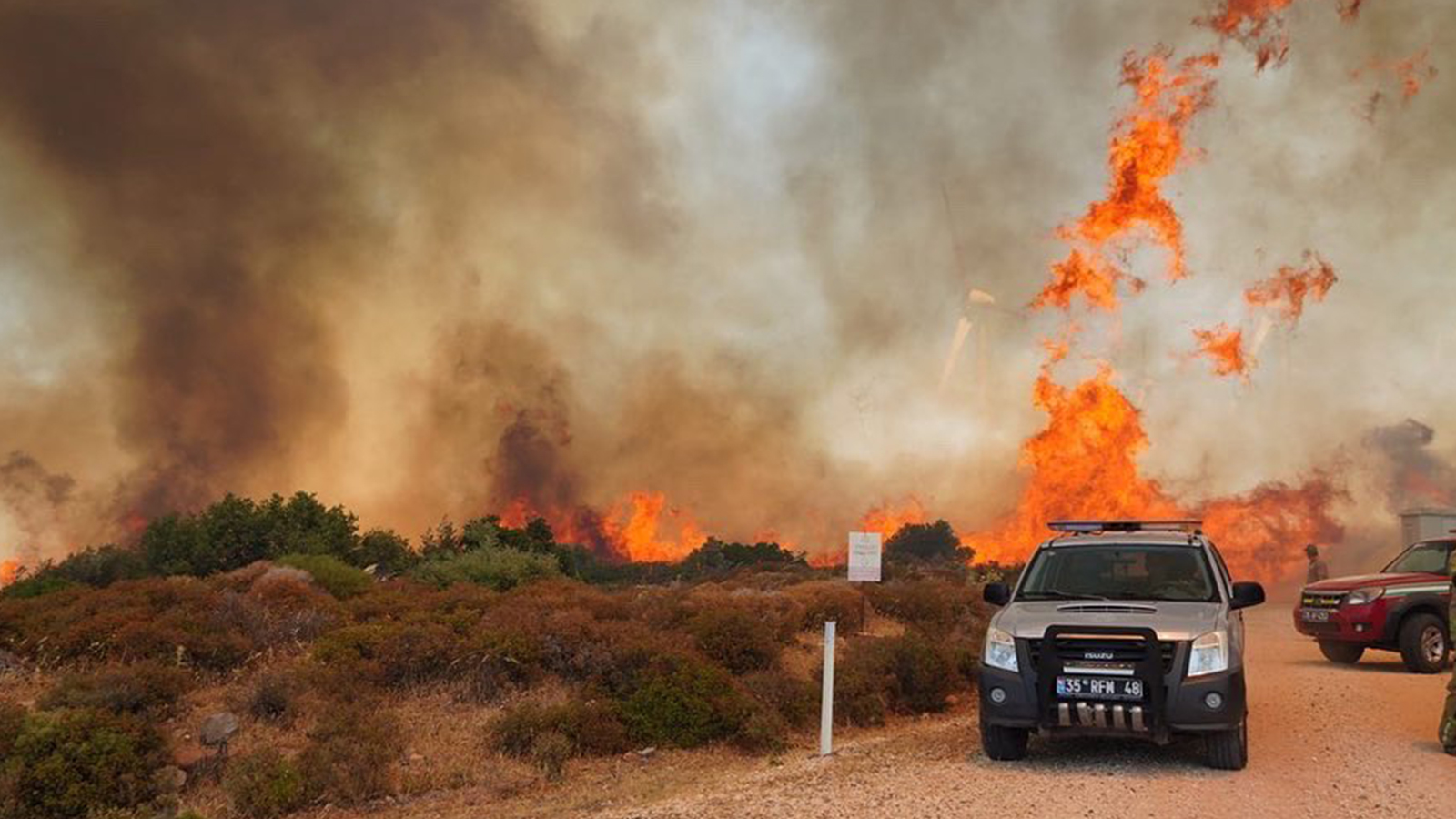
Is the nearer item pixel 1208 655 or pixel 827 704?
pixel 1208 655

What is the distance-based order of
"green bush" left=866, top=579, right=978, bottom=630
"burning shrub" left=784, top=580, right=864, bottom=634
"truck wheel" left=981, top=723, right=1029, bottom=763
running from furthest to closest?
"green bush" left=866, top=579, right=978, bottom=630
"burning shrub" left=784, top=580, right=864, bottom=634
"truck wheel" left=981, top=723, right=1029, bottom=763

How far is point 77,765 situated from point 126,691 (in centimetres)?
250

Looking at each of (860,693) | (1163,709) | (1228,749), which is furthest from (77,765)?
(1228,749)

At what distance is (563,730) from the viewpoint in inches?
463

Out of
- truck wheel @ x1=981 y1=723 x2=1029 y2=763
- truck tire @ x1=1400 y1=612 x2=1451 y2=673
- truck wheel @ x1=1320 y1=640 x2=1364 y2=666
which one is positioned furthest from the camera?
truck wheel @ x1=1320 y1=640 x2=1364 y2=666

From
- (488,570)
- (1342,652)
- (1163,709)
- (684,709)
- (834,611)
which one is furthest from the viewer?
(488,570)

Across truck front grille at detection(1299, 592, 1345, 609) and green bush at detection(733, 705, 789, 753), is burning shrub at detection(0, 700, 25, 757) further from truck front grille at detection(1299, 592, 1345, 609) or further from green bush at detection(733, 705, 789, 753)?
truck front grille at detection(1299, 592, 1345, 609)

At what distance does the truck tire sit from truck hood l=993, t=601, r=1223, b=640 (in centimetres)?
933

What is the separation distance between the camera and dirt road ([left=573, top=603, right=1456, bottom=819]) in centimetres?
794

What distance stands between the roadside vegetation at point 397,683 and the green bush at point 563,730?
24 mm

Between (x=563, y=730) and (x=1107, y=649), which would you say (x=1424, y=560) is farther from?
(x=563, y=730)

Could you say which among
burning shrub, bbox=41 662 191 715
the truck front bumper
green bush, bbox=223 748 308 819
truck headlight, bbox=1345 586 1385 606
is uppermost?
truck headlight, bbox=1345 586 1385 606

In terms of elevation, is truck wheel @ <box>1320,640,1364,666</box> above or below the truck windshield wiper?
below

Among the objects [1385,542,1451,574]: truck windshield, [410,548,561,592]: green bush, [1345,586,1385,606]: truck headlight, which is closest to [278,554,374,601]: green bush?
[410,548,561,592]: green bush
